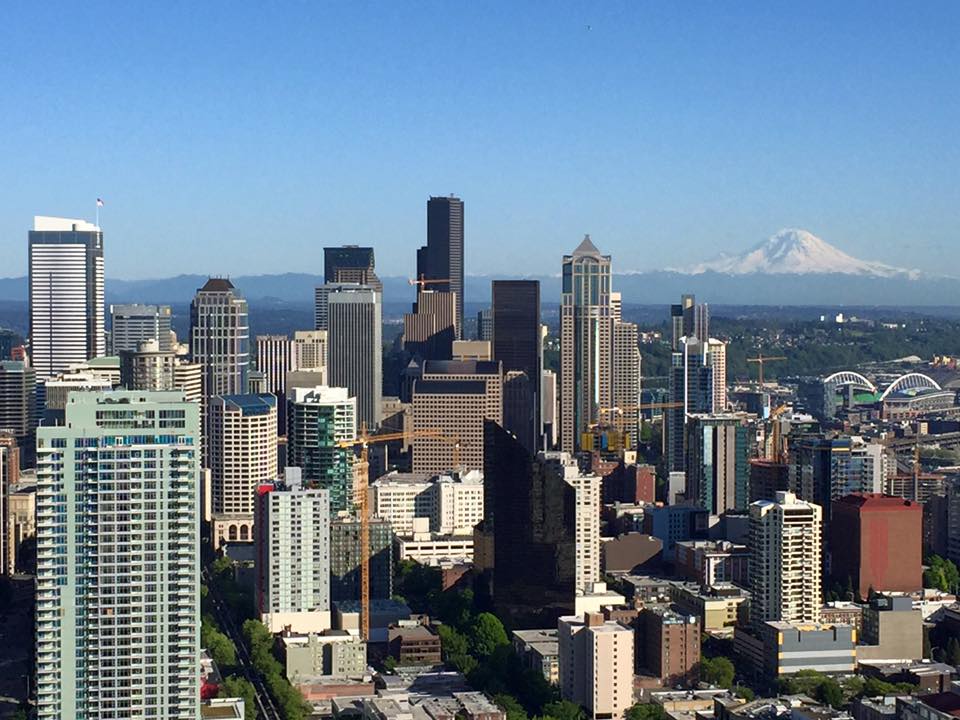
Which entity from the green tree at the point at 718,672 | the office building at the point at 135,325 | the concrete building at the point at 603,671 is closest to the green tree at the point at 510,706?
the concrete building at the point at 603,671

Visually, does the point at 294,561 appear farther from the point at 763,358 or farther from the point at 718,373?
the point at 763,358

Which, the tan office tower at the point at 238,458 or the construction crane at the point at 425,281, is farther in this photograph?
the construction crane at the point at 425,281

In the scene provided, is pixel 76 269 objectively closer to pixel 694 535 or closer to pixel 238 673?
pixel 694 535

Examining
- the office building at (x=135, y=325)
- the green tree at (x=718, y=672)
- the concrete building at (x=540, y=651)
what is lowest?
the green tree at (x=718, y=672)

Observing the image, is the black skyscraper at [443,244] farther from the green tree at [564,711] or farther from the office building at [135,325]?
the green tree at [564,711]

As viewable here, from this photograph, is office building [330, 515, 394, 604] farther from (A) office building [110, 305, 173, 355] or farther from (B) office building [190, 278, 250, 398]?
(A) office building [110, 305, 173, 355]

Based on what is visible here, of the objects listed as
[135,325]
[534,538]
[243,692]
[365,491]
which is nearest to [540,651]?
[534,538]
